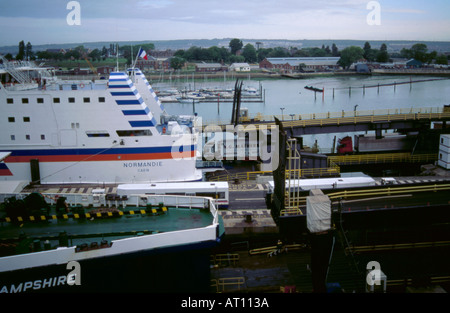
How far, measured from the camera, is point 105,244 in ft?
29.8

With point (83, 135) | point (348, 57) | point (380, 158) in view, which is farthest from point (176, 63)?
point (83, 135)

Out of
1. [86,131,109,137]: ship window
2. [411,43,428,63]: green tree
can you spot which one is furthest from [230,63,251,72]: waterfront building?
[86,131,109,137]: ship window

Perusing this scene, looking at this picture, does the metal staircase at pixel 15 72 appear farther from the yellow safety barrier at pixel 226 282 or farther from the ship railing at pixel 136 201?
the yellow safety barrier at pixel 226 282

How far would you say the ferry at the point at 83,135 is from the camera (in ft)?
53.1

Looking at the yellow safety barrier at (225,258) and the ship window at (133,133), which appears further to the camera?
the ship window at (133,133)

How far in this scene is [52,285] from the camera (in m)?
8.82

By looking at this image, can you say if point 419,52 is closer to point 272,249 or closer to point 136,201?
point 272,249

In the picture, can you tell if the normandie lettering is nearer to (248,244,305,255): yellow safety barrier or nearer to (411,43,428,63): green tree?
(248,244,305,255): yellow safety barrier

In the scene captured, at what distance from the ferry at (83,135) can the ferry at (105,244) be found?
547 cm

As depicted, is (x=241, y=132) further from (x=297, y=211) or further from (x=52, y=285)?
(x=52, y=285)

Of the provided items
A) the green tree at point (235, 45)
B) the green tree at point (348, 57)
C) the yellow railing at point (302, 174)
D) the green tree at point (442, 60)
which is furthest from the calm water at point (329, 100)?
the green tree at point (235, 45)
